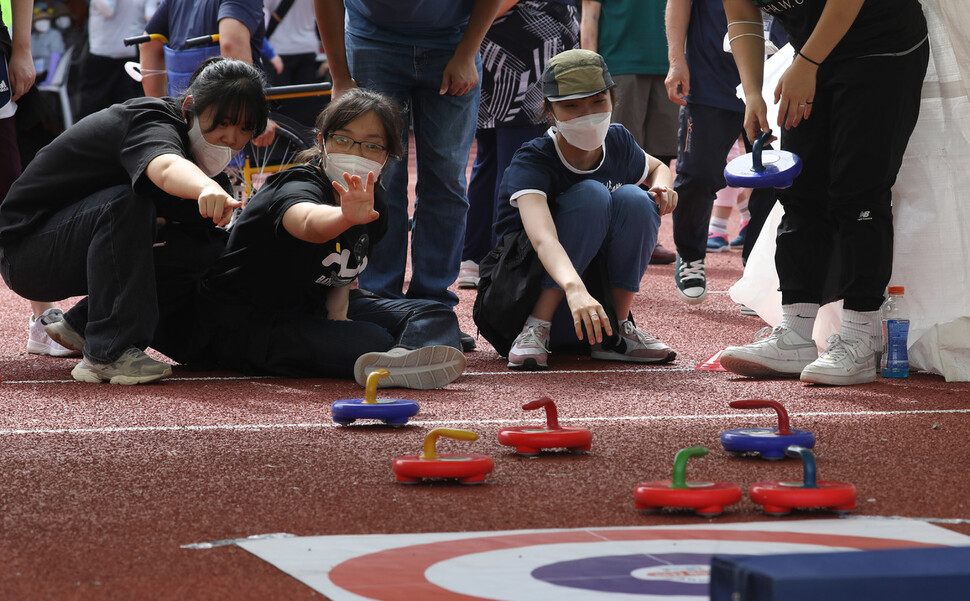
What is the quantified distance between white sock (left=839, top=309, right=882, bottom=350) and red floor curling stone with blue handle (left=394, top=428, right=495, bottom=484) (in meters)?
1.64

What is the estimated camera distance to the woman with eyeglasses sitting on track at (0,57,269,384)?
12.1 feet

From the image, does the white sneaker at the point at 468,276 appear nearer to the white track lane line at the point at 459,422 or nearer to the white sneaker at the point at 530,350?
the white sneaker at the point at 530,350

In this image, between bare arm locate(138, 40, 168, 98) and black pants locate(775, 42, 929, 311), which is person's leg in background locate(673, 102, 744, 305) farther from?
bare arm locate(138, 40, 168, 98)

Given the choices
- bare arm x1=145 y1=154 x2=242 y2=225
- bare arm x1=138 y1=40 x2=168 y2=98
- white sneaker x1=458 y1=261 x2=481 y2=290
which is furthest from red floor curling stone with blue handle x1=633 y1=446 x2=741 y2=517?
bare arm x1=138 y1=40 x2=168 y2=98

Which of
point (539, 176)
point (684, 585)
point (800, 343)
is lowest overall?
point (684, 585)

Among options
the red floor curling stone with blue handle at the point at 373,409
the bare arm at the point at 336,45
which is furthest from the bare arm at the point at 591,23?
the red floor curling stone with blue handle at the point at 373,409

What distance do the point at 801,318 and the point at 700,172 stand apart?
5.43 ft

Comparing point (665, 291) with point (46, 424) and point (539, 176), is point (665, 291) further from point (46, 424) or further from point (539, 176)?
point (46, 424)

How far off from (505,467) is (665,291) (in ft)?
11.9

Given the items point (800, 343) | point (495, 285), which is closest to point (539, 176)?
point (495, 285)

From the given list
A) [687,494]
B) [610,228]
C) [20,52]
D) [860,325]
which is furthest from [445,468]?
[20,52]

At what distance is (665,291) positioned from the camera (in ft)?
20.2

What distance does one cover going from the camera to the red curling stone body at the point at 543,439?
268cm

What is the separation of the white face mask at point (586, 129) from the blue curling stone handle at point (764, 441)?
161 cm
